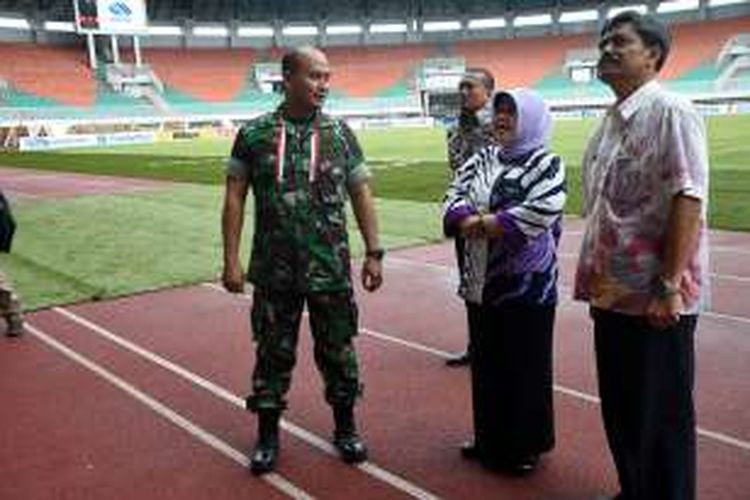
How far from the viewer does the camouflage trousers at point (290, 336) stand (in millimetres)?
5043

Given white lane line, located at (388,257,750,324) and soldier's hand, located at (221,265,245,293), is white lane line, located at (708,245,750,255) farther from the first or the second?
soldier's hand, located at (221,265,245,293)

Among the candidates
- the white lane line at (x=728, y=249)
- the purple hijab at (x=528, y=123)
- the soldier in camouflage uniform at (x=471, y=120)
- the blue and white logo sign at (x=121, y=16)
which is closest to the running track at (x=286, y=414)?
the soldier in camouflage uniform at (x=471, y=120)

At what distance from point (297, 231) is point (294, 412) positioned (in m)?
1.69

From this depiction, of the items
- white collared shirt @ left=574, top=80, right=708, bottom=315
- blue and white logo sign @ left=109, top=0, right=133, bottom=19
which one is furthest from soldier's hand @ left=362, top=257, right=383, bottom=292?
blue and white logo sign @ left=109, top=0, right=133, bottom=19

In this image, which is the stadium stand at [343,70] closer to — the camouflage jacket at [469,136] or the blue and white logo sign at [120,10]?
the blue and white logo sign at [120,10]

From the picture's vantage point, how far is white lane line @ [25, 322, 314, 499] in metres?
4.97

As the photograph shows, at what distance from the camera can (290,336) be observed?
5.08 meters

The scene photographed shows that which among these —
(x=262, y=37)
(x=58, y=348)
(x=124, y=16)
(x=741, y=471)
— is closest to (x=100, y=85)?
(x=124, y=16)

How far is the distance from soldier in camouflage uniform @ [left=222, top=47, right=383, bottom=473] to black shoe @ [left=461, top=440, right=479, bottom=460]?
0.56 metres

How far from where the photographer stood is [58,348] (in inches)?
316

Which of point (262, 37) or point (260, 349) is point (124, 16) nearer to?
point (262, 37)

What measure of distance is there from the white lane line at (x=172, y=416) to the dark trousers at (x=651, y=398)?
1.63 metres

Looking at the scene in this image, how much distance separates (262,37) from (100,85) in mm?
17602

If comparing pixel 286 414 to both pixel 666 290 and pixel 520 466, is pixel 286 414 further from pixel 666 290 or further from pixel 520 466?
pixel 666 290
